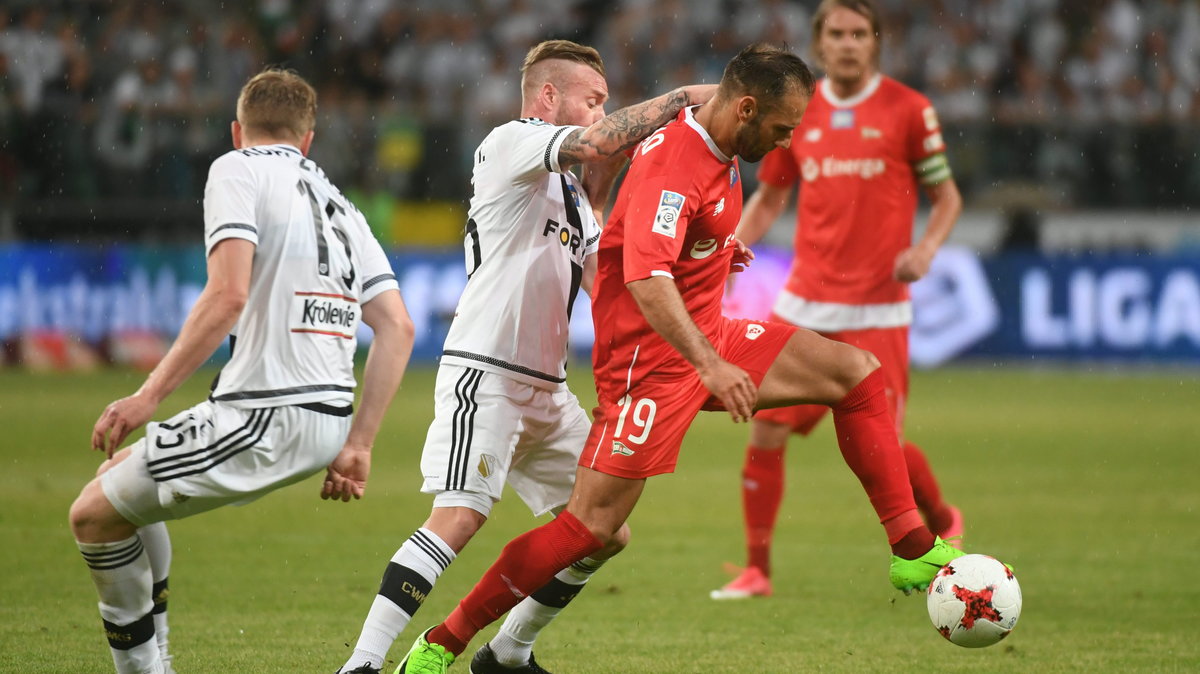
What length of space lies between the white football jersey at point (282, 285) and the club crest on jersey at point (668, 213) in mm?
1041

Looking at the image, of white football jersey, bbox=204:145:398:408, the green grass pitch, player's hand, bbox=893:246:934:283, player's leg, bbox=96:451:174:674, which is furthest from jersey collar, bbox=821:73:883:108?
player's leg, bbox=96:451:174:674

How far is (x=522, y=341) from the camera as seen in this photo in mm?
5082

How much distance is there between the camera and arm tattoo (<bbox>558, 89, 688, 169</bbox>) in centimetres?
479

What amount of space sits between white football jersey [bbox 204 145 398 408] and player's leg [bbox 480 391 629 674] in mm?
769

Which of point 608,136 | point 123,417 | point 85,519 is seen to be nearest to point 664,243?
point 608,136

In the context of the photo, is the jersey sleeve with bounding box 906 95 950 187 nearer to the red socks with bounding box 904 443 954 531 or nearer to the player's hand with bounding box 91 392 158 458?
the red socks with bounding box 904 443 954 531

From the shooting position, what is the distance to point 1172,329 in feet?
57.3

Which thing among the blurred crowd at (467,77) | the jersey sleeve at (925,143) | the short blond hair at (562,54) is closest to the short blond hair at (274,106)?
the short blond hair at (562,54)

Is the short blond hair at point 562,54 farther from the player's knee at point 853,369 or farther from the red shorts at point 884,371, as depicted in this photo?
the red shorts at point 884,371

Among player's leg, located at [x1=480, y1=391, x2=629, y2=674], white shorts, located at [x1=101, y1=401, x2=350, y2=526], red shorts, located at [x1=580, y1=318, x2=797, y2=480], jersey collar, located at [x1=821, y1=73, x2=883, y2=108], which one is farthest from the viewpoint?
jersey collar, located at [x1=821, y1=73, x2=883, y2=108]

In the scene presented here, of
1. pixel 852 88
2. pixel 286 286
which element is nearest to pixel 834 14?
pixel 852 88

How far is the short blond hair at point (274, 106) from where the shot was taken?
4930mm

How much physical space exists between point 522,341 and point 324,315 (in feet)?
2.31

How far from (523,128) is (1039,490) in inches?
254
